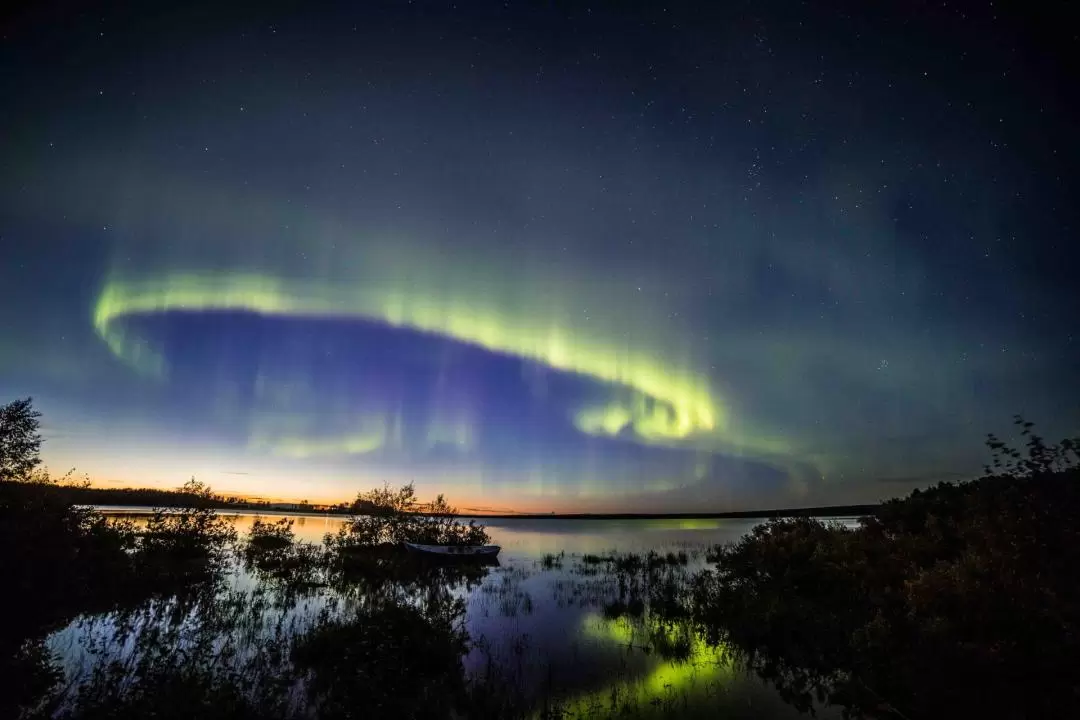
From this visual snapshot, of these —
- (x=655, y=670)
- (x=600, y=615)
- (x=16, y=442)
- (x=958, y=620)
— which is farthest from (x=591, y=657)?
(x=16, y=442)

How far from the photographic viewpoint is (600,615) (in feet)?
75.0

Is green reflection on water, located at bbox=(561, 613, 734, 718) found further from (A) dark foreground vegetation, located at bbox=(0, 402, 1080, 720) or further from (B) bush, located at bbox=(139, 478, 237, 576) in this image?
(B) bush, located at bbox=(139, 478, 237, 576)

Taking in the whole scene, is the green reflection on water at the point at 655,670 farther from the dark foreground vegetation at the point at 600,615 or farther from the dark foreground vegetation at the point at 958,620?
the dark foreground vegetation at the point at 958,620

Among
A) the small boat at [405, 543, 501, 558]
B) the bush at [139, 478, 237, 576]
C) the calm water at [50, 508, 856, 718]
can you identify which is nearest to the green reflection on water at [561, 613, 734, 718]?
the calm water at [50, 508, 856, 718]

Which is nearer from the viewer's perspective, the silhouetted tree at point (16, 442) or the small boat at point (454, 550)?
the silhouetted tree at point (16, 442)

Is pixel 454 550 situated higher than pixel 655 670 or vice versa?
pixel 655 670

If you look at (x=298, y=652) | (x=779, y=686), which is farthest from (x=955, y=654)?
(x=298, y=652)

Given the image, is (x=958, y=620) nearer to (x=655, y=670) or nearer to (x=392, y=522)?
(x=655, y=670)

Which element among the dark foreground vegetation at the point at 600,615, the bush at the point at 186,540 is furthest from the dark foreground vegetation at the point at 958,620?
the bush at the point at 186,540

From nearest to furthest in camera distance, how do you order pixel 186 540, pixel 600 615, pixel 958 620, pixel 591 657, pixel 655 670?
pixel 958 620 → pixel 655 670 → pixel 591 657 → pixel 600 615 → pixel 186 540

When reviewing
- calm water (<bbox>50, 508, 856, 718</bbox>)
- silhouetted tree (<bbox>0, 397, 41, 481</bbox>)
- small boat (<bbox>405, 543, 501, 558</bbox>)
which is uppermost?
silhouetted tree (<bbox>0, 397, 41, 481</bbox>)

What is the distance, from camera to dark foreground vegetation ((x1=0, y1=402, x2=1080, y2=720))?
36.3 feet

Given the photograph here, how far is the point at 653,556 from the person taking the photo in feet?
162

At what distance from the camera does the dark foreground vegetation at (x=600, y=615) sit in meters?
11.1
